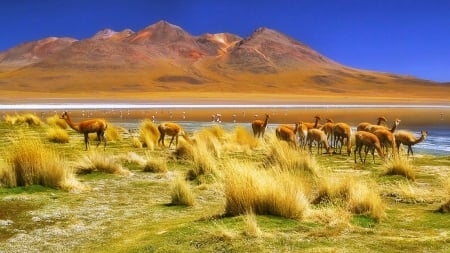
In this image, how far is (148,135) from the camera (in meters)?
18.2

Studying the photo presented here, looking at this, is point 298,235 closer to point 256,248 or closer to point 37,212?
point 256,248

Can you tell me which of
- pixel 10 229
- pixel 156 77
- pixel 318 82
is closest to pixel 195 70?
pixel 156 77

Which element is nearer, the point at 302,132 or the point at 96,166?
the point at 96,166

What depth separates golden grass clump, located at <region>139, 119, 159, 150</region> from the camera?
17372mm

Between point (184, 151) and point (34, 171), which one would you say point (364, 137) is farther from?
point (34, 171)

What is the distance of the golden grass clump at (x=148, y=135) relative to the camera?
17372 mm

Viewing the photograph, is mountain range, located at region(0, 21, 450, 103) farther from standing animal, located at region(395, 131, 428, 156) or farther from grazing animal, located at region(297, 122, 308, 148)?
standing animal, located at region(395, 131, 428, 156)

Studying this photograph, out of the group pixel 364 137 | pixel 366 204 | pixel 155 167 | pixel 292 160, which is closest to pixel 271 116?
pixel 364 137

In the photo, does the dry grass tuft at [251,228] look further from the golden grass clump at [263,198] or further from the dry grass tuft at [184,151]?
the dry grass tuft at [184,151]

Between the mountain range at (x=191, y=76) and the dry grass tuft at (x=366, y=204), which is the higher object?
the mountain range at (x=191, y=76)

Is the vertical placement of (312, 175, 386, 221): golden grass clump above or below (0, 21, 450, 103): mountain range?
below

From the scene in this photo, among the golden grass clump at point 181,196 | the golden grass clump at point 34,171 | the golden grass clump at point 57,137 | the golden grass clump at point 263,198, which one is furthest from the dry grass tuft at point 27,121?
the golden grass clump at point 263,198

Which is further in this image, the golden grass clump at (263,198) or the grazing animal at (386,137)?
the grazing animal at (386,137)

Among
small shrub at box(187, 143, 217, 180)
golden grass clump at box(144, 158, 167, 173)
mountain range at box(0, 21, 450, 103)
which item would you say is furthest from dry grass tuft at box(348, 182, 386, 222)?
mountain range at box(0, 21, 450, 103)
